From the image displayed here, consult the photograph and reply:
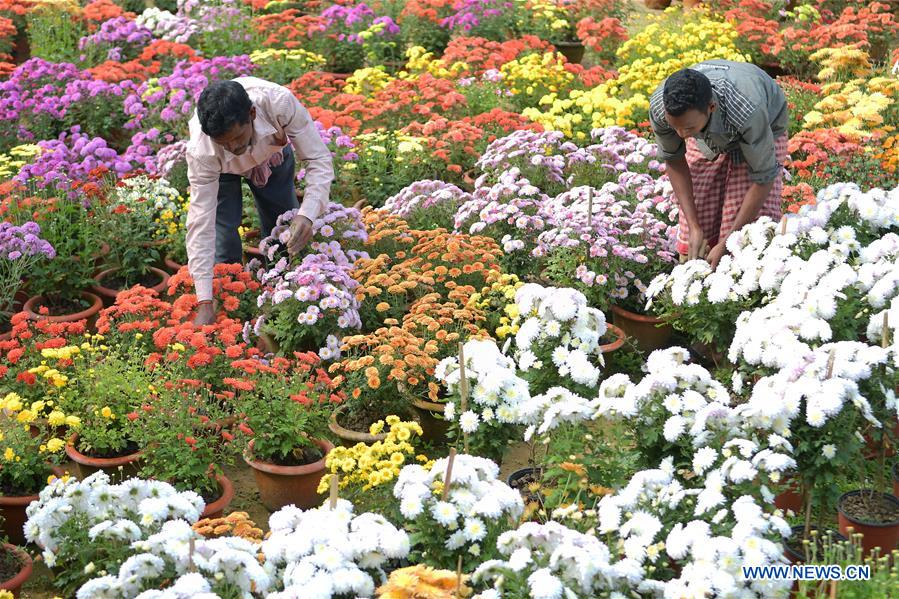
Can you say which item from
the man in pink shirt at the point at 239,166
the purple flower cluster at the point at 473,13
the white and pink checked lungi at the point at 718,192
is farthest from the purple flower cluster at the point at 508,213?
the purple flower cluster at the point at 473,13

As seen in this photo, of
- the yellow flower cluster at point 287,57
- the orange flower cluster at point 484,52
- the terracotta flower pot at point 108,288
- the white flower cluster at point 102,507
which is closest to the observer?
the white flower cluster at point 102,507

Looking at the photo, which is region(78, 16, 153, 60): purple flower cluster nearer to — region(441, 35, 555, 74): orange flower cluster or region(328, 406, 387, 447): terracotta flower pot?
region(441, 35, 555, 74): orange flower cluster

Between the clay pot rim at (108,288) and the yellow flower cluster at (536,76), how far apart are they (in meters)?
3.45

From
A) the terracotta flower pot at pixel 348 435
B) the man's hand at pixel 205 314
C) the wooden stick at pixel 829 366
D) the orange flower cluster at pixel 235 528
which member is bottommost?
the terracotta flower pot at pixel 348 435

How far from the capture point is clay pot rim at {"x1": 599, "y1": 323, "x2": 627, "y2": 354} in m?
5.46

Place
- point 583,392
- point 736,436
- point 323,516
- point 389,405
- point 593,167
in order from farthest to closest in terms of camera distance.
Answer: point 593,167, point 389,405, point 583,392, point 736,436, point 323,516

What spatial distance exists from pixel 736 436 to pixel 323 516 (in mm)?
1436

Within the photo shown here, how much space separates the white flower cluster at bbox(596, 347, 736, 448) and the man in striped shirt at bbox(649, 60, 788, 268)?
4.63ft

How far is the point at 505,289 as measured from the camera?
215 inches

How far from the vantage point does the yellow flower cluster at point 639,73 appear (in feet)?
25.8

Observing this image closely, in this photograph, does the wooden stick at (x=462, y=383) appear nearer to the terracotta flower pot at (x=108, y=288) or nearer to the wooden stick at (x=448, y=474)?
the wooden stick at (x=448, y=474)

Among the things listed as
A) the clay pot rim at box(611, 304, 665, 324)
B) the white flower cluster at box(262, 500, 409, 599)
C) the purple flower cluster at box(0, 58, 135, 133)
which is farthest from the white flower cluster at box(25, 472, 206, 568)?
the purple flower cluster at box(0, 58, 135, 133)

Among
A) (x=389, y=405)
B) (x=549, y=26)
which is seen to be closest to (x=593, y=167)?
(x=389, y=405)

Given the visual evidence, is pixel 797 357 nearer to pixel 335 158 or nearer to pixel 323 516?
pixel 323 516
